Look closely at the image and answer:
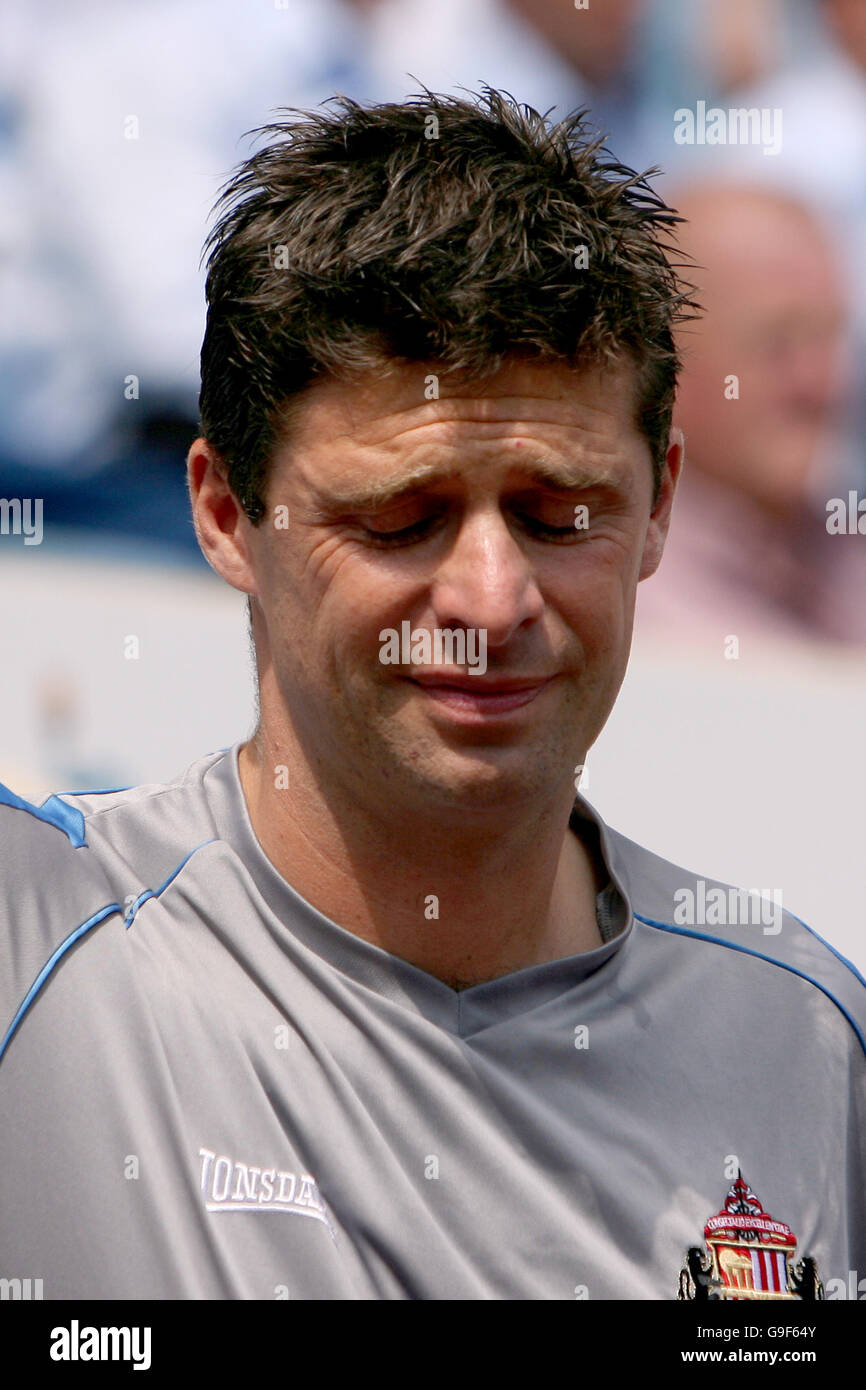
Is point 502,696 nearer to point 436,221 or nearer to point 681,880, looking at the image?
point 436,221

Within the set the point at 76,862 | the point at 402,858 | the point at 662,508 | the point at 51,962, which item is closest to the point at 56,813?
the point at 76,862

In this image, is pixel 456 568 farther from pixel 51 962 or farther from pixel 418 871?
pixel 51 962

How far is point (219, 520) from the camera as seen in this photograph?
6.23 feet

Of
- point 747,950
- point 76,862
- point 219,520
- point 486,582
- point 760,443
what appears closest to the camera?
point 486,582

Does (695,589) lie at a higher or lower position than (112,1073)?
higher

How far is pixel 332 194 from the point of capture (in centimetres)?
171

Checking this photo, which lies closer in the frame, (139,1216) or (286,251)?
(139,1216)

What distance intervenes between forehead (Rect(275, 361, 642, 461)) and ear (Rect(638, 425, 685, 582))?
0.26 metres

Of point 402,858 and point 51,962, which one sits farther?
point 402,858

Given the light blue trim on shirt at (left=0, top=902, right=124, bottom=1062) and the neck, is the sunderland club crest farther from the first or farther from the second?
the light blue trim on shirt at (left=0, top=902, right=124, bottom=1062)

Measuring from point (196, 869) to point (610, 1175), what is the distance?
0.63 m

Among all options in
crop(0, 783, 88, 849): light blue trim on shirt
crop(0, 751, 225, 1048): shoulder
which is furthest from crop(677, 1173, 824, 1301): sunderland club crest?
crop(0, 783, 88, 849): light blue trim on shirt

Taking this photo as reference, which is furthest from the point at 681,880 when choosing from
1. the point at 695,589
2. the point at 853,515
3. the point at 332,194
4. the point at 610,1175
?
the point at 853,515

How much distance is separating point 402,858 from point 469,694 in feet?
0.83
